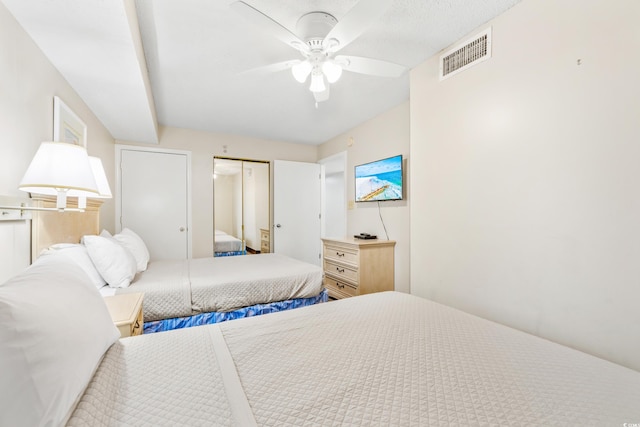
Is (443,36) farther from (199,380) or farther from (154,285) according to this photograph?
(154,285)

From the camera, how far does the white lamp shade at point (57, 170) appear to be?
1195mm

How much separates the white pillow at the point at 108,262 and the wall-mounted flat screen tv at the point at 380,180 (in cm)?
253

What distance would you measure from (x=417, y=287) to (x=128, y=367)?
202 cm

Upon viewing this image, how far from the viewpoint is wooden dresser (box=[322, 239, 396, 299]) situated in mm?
2908

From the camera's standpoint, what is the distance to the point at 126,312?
52.7 inches

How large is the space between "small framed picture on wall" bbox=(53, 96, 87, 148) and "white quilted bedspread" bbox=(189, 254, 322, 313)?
4.43 ft

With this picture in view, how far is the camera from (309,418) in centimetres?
68

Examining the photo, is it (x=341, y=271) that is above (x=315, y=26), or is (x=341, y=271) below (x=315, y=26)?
below

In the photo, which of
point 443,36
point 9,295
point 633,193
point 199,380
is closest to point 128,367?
point 199,380

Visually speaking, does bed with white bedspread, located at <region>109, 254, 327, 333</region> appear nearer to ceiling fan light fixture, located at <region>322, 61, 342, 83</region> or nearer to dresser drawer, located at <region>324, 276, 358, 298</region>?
dresser drawer, located at <region>324, 276, 358, 298</region>

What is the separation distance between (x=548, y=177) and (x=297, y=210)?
3442 millimetres

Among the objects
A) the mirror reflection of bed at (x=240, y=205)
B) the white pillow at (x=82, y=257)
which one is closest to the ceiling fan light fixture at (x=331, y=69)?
the white pillow at (x=82, y=257)

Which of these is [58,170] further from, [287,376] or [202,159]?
[202,159]

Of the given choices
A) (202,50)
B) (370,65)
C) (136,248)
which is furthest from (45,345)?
(136,248)
